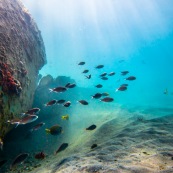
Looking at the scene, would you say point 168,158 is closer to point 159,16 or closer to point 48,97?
point 48,97

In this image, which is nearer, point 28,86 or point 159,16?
point 28,86

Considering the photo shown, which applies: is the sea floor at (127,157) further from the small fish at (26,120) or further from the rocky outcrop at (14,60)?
the rocky outcrop at (14,60)

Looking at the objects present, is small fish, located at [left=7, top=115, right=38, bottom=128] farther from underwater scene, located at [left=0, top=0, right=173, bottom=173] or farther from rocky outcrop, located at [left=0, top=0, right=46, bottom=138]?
rocky outcrop, located at [left=0, top=0, right=46, bottom=138]

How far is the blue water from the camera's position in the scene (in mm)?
44188

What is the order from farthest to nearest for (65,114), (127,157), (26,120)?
(65,114) < (26,120) < (127,157)

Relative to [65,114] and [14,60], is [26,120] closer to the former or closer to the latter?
[14,60]

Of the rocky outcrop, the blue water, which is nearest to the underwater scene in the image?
the rocky outcrop

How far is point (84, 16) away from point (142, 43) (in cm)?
3160

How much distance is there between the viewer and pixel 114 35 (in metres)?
65.0

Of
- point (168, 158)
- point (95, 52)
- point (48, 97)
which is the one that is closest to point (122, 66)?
point (95, 52)

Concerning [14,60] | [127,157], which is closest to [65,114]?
[14,60]

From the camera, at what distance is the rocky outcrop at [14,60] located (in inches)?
269

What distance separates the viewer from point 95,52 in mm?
81688

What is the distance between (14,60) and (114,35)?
6084 centimetres
